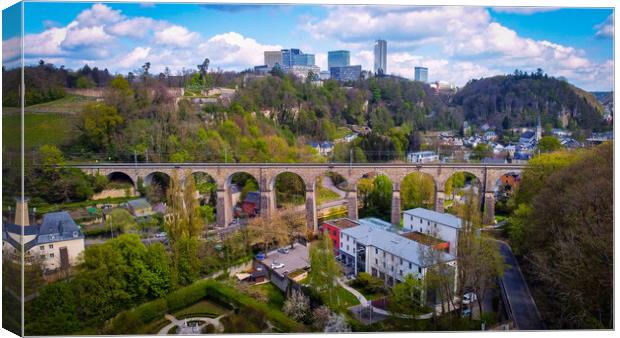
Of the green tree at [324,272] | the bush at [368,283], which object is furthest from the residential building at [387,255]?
the green tree at [324,272]

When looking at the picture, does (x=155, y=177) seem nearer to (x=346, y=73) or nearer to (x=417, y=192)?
(x=346, y=73)

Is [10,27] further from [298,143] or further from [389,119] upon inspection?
[389,119]

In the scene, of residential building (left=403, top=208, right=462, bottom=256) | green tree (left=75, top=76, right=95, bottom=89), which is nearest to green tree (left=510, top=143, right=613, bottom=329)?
residential building (left=403, top=208, right=462, bottom=256)

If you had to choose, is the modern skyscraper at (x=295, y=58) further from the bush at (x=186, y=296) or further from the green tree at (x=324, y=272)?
the bush at (x=186, y=296)

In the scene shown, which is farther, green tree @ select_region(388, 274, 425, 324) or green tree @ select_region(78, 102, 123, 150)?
green tree @ select_region(78, 102, 123, 150)

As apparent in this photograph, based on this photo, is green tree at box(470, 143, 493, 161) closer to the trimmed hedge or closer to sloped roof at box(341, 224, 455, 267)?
sloped roof at box(341, 224, 455, 267)

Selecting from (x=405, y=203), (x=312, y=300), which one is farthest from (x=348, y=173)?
(x=312, y=300)

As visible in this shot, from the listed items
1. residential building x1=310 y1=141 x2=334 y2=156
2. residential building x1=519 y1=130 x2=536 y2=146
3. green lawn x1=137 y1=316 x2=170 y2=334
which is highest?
residential building x1=519 y1=130 x2=536 y2=146
